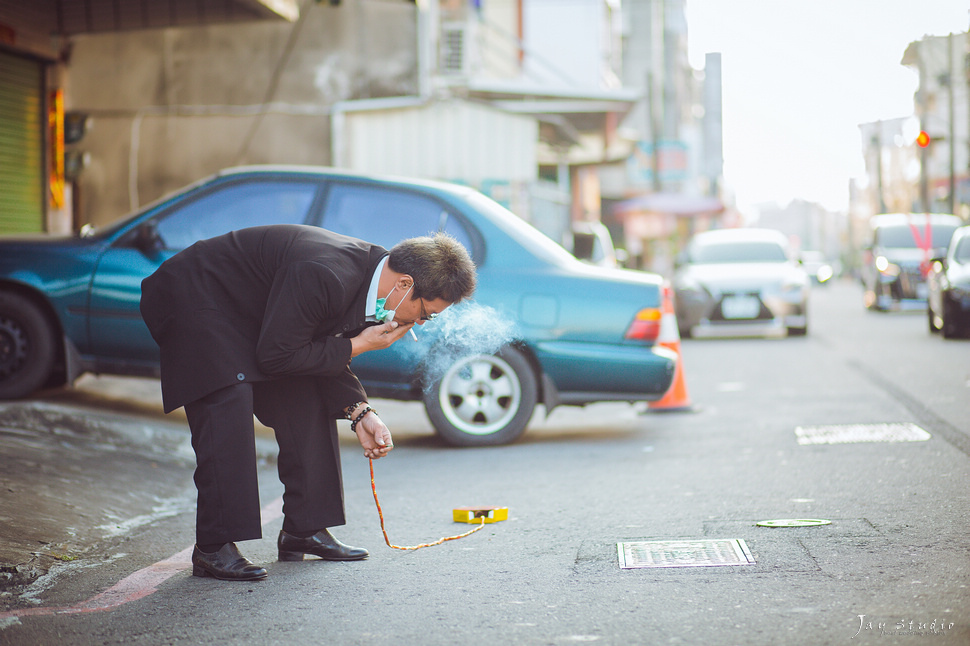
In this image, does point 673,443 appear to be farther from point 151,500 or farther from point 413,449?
point 151,500

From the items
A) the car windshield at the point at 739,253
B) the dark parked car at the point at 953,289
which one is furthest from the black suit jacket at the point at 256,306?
the car windshield at the point at 739,253

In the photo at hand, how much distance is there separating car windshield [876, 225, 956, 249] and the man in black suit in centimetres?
1964

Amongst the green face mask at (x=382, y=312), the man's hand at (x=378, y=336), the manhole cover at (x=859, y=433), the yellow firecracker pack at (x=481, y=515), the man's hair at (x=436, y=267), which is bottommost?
Result: the yellow firecracker pack at (x=481, y=515)

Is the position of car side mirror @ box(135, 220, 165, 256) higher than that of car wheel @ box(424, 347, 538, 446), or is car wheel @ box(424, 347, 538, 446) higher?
car side mirror @ box(135, 220, 165, 256)

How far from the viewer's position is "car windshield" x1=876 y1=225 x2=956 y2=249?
22125 millimetres

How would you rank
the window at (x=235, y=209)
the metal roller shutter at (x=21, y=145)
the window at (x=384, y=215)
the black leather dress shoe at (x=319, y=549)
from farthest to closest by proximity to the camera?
1. the metal roller shutter at (x=21, y=145)
2. the window at (x=235, y=209)
3. the window at (x=384, y=215)
4. the black leather dress shoe at (x=319, y=549)

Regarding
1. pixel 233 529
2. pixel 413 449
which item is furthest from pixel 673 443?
pixel 233 529

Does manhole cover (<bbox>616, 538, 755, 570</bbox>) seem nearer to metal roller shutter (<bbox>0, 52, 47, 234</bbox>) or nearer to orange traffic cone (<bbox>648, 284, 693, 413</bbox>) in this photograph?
orange traffic cone (<bbox>648, 284, 693, 413</bbox>)

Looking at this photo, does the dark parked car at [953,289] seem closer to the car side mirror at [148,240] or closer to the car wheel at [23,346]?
the car side mirror at [148,240]

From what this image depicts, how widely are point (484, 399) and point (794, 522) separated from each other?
2.82 meters

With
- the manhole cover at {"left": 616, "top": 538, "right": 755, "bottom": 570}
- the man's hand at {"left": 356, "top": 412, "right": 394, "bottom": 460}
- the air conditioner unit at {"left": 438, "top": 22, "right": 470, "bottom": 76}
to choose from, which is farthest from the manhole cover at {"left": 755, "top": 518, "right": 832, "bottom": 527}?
the air conditioner unit at {"left": 438, "top": 22, "right": 470, "bottom": 76}

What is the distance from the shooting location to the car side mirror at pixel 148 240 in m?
7.44


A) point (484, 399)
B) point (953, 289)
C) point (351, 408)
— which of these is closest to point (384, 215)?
point (484, 399)

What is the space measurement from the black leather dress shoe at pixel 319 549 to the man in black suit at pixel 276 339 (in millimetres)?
66
